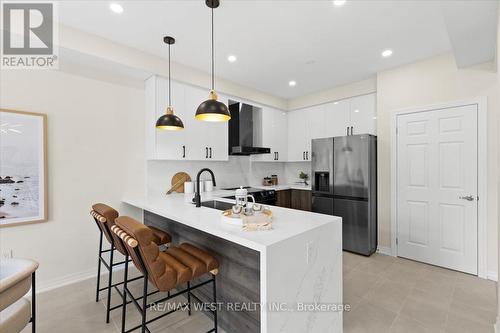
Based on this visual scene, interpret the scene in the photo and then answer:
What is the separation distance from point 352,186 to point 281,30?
2.39 m

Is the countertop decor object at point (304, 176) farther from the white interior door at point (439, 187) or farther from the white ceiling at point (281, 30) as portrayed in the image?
the white ceiling at point (281, 30)

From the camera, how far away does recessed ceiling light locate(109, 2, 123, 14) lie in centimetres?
205

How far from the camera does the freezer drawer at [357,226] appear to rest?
3408 millimetres

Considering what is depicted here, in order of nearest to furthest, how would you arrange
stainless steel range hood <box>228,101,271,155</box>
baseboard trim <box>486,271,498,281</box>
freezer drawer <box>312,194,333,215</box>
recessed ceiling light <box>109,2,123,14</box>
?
recessed ceiling light <box>109,2,123,14</box> → baseboard trim <box>486,271,498,281</box> → freezer drawer <box>312,194,333,215</box> → stainless steel range hood <box>228,101,271,155</box>

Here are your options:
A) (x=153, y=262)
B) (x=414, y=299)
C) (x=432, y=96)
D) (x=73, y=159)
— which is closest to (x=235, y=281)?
(x=153, y=262)

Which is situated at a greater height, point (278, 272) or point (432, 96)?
point (432, 96)

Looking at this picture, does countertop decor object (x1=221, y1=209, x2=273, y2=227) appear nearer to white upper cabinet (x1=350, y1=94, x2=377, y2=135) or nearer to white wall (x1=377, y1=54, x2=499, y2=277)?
white wall (x1=377, y1=54, x2=499, y2=277)

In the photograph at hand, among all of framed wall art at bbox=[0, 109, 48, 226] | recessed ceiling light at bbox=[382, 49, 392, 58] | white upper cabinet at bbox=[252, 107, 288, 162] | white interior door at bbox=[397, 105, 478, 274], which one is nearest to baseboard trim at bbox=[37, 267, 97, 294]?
framed wall art at bbox=[0, 109, 48, 226]

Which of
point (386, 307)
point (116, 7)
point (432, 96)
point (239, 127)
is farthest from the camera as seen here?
point (239, 127)

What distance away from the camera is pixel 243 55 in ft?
9.96

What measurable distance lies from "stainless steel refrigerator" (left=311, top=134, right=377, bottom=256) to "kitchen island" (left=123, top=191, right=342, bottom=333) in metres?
1.85

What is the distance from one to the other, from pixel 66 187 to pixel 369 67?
4300 millimetres

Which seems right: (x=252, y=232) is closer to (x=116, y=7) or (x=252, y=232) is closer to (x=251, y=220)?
(x=251, y=220)

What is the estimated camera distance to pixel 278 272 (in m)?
1.34
